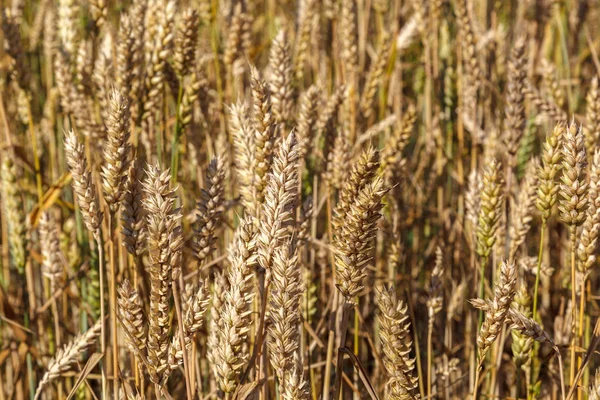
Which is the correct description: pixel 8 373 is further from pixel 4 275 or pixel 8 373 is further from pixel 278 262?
pixel 278 262

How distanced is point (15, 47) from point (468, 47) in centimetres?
131

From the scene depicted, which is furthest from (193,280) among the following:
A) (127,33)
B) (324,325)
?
(127,33)

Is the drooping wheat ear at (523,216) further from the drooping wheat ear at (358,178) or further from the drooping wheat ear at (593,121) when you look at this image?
the drooping wheat ear at (358,178)

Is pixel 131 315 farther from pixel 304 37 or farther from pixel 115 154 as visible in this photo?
pixel 304 37

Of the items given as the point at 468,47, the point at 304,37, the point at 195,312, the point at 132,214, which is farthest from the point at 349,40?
the point at 195,312

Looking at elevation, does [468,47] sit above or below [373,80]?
above

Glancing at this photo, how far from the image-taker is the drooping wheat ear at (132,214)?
3.96 ft

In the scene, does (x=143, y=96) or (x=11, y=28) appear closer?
(x=143, y=96)

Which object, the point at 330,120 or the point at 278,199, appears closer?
the point at 278,199

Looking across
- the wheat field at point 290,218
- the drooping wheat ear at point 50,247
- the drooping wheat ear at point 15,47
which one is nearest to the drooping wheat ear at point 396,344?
the wheat field at point 290,218

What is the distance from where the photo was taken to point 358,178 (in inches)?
45.3

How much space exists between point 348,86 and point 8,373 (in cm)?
132

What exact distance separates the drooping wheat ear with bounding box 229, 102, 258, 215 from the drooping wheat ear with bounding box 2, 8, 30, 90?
900mm

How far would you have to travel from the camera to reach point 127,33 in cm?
160
